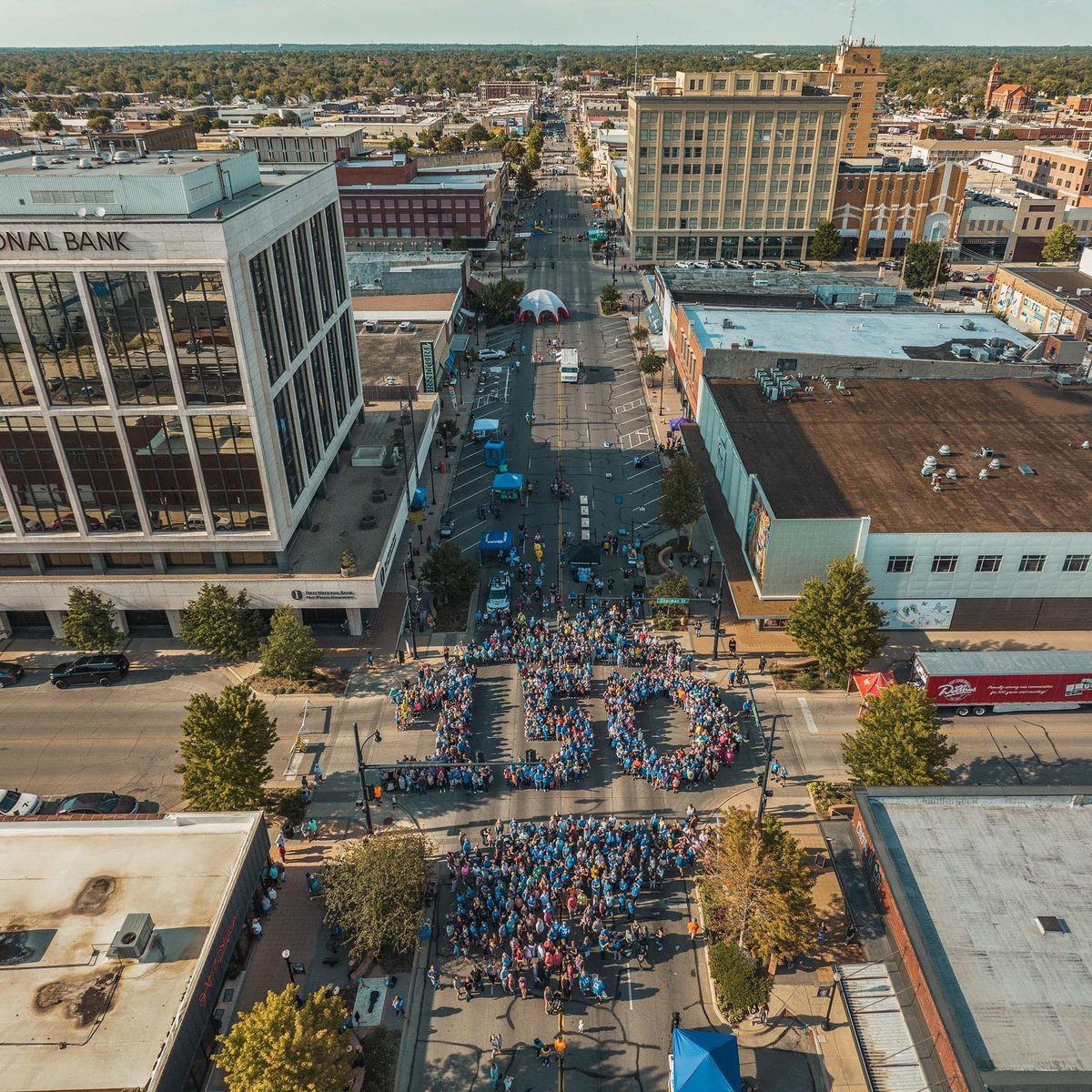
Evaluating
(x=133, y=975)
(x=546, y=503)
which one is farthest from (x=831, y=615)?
(x=133, y=975)

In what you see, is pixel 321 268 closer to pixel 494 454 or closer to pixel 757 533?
pixel 494 454

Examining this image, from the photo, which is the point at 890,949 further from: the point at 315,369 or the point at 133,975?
the point at 315,369

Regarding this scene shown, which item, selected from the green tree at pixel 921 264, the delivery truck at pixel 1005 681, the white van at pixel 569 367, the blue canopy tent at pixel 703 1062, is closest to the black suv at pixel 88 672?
the blue canopy tent at pixel 703 1062

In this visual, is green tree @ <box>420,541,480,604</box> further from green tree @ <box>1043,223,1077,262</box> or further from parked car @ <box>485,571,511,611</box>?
→ green tree @ <box>1043,223,1077,262</box>

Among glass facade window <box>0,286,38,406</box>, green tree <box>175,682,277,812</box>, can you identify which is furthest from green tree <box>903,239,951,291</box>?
green tree <box>175,682,277,812</box>

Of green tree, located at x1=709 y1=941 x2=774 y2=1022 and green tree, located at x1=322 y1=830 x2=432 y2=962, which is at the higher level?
green tree, located at x1=322 y1=830 x2=432 y2=962
